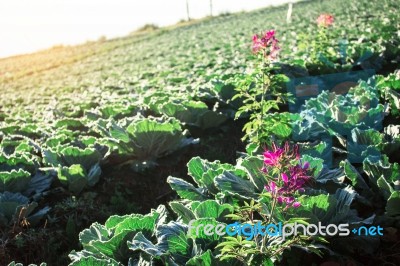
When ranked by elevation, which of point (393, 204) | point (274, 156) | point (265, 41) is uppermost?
point (265, 41)

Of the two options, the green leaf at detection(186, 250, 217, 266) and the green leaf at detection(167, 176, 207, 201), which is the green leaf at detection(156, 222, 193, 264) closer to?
the green leaf at detection(186, 250, 217, 266)

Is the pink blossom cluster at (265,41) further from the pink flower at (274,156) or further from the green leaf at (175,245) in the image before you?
the green leaf at (175,245)

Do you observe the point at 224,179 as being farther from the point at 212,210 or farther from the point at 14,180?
the point at 14,180

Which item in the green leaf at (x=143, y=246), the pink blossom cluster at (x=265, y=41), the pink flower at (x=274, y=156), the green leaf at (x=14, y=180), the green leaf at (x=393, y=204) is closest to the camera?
the pink flower at (x=274, y=156)

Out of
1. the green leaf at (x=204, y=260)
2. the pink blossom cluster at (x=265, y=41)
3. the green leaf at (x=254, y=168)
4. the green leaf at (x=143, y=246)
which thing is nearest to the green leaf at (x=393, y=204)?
the green leaf at (x=254, y=168)

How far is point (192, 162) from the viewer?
372 centimetres

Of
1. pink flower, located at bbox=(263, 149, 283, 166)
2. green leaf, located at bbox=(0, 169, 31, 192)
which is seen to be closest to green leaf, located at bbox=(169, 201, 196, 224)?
pink flower, located at bbox=(263, 149, 283, 166)

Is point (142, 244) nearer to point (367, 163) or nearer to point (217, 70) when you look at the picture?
point (367, 163)

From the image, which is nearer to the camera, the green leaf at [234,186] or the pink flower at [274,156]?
the pink flower at [274,156]

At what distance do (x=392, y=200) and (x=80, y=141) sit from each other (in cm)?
414

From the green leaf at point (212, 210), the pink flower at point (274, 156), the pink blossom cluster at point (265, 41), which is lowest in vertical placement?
the green leaf at point (212, 210)

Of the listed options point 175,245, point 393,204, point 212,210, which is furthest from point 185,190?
point 393,204

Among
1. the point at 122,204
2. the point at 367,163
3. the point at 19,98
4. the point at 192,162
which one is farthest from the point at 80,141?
the point at 19,98

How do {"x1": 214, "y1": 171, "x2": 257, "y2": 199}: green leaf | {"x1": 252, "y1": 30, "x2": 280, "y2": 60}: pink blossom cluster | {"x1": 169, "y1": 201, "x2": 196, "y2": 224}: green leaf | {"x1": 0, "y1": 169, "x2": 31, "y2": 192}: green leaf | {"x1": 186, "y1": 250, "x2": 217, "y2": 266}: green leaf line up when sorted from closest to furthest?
{"x1": 186, "y1": 250, "x2": 217, "y2": 266}: green leaf, {"x1": 169, "y1": 201, "x2": 196, "y2": 224}: green leaf, {"x1": 214, "y1": 171, "x2": 257, "y2": 199}: green leaf, {"x1": 252, "y1": 30, "x2": 280, "y2": 60}: pink blossom cluster, {"x1": 0, "y1": 169, "x2": 31, "y2": 192}: green leaf
